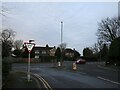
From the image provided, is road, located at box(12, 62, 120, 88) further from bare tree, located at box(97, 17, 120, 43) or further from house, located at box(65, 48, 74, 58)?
house, located at box(65, 48, 74, 58)

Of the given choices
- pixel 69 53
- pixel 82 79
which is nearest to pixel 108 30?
pixel 82 79

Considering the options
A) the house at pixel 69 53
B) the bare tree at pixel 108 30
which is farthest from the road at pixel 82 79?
the house at pixel 69 53

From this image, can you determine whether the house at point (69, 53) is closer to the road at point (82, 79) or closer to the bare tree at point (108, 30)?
the bare tree at point (108, 30)

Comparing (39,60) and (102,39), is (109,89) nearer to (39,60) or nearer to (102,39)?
(102,39)

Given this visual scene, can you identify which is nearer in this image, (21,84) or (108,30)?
(21,84)

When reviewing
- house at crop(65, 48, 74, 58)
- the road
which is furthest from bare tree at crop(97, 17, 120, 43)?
house at crop(65, 48, 74, 58)

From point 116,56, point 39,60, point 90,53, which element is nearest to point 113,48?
point 116,56

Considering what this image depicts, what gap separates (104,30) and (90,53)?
214ft

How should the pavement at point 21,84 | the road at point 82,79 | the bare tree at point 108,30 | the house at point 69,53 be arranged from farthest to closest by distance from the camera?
the house at point 69,53 < the bare tree at point 108,30 < the road at point 82,79 < the pavement at point 21,84

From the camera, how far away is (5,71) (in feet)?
65.7

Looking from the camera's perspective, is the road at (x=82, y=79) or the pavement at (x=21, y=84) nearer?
the pavement at (x=21, y=84)

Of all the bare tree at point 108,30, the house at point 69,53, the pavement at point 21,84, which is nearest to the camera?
the pavement at point 21,84

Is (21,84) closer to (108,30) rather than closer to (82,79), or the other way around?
(82,79)

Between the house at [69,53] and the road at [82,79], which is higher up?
the house at [69,53]
